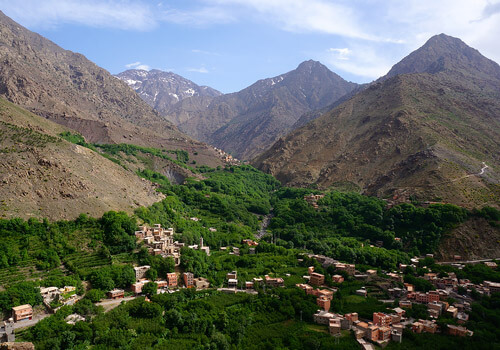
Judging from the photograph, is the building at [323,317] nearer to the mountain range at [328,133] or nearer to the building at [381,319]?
the building at [381,319]

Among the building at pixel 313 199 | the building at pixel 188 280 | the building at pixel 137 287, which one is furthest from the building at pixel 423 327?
the building at pixel 313 199

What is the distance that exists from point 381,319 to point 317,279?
9.06m

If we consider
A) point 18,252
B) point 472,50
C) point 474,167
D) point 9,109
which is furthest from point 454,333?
point 472,50

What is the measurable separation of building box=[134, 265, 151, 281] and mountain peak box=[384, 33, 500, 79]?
137749mm

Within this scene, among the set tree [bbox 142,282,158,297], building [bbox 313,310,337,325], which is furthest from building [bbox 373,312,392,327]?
tree [bbox 142,282,158,297]

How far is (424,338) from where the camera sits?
96.2 feet

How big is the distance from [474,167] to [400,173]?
1335cm

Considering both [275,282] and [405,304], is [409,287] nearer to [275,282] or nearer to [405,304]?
[405,304]

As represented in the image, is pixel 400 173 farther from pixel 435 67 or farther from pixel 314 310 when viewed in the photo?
pixel 435 67

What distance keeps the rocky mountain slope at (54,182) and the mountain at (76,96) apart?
171 feet

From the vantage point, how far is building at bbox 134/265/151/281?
3512 cm

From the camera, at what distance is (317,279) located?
39031 millimetres

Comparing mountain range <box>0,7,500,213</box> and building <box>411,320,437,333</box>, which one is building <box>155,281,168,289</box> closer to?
mountain range <box>0,7,500,213</box>

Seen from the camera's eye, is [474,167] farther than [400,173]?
No
